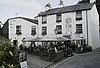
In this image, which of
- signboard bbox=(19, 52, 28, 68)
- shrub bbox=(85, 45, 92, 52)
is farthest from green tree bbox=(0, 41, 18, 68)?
shrub bbox=(85, 45, 92, 52)

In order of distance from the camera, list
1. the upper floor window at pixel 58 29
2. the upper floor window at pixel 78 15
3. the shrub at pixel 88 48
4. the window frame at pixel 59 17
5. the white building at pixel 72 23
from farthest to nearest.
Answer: the window frame at pixel 59 17 → the upper floor window at pixel 58 29 → the upper floor window at pixel 78 15 → the white building at pixel 72 23 → the shrub at pixel 88 48

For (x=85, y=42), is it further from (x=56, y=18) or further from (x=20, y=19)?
(x=20, y=19)

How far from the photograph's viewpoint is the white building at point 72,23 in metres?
32.4

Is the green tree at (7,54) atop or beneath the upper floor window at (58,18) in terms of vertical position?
beneath

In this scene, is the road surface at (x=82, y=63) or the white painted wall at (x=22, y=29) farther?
the white painted wall at (x=22, y=29)

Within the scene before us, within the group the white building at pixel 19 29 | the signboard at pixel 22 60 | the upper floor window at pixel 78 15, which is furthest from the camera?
the white building at pixel 19 29

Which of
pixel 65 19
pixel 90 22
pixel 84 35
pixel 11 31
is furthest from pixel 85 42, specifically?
pixel 11 31

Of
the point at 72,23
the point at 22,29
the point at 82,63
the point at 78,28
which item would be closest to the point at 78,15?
the point at 72,23

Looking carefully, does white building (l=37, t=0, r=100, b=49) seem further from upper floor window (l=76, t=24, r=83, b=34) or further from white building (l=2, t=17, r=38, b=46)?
white building (l=2, t=17, r=38, b=46)

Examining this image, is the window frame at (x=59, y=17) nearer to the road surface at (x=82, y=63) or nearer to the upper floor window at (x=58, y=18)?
the upper floor window at (x=58, y=18)

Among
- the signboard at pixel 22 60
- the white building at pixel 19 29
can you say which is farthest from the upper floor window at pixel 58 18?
the signboard at pixel 22 60

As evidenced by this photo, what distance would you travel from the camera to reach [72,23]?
1334 inches

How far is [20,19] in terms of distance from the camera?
35812 millimetres

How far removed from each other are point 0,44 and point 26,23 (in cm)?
2483
